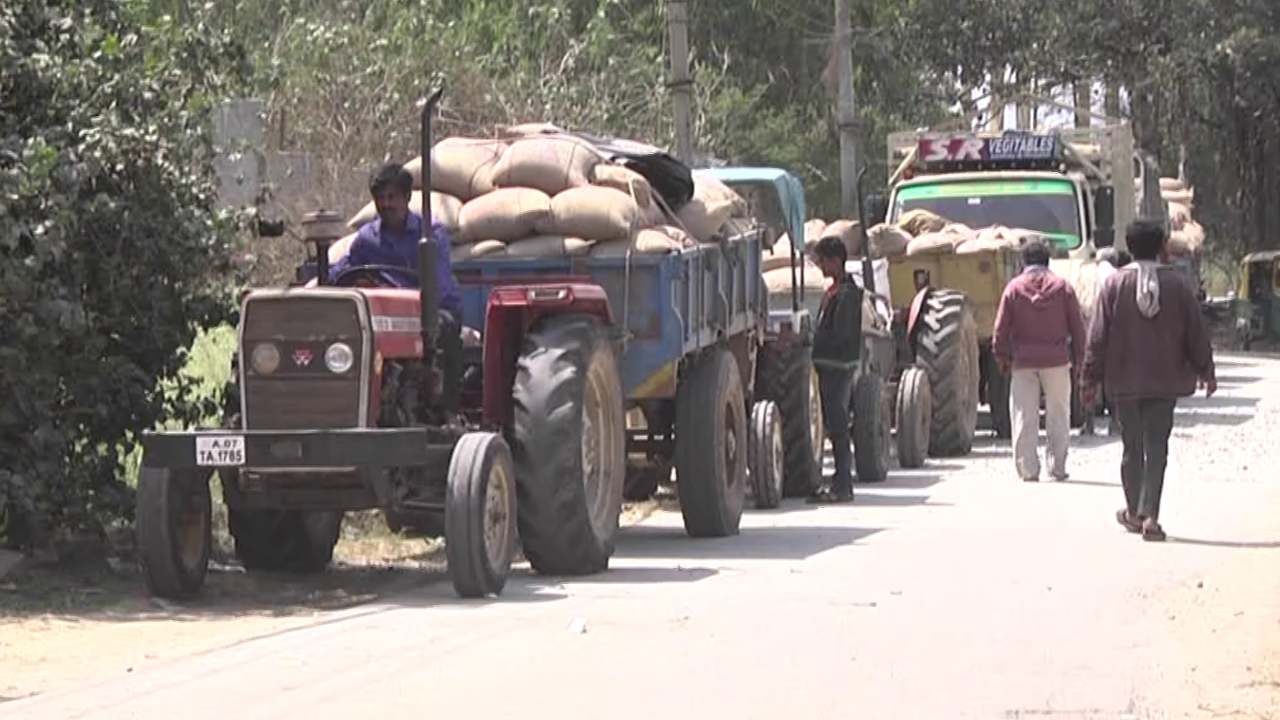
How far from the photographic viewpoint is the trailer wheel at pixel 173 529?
12.1 metres

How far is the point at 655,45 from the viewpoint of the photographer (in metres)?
43.4

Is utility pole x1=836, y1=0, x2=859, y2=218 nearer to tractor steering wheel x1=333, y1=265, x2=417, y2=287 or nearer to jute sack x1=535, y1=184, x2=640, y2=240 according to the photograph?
jute sack x1=535, y1=184, x2=640, y2=240

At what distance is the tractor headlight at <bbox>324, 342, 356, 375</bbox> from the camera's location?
12.2m

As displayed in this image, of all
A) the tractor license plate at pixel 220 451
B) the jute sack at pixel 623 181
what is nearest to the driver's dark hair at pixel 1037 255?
the jute sack at pixel 623 181

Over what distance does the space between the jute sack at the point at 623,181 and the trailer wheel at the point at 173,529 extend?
3.58 metres

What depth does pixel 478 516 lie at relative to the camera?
12.0 m

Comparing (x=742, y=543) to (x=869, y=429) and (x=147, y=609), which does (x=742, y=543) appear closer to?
(x=147, y=609)

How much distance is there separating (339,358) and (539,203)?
2.74m

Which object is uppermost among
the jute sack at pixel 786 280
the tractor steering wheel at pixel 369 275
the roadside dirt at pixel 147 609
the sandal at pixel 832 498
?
the jute sack at pixel 786 280

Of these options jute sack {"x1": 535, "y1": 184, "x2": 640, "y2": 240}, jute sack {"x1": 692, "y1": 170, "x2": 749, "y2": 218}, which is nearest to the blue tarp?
jute sack {"x1": 692, "y1": 170, "x2": 749, "y2": 218}

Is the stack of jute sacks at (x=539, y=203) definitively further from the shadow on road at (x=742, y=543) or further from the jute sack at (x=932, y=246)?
the jute sack at (x=932, y=246)

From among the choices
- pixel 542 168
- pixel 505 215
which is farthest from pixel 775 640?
pixel 542 168

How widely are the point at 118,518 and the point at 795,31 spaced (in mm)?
32693

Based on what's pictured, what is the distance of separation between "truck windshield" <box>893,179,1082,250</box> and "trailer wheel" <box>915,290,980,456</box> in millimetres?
3865
